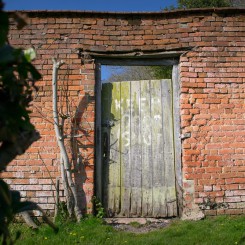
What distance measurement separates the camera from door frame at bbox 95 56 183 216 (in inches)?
198

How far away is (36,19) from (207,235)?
12.3 ft

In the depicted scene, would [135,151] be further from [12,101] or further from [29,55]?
[12,101]

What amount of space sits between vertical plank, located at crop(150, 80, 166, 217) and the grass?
50 centimetres

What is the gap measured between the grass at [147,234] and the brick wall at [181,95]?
401 millimetres

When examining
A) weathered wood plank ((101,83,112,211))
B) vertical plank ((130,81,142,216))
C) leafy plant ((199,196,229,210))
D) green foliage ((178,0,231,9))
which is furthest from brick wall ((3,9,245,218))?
green foliage ((178,0,231,9))

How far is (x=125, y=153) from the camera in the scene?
5129 mm

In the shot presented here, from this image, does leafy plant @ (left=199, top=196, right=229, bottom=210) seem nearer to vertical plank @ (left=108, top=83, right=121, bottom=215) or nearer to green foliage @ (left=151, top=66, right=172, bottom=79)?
vertical plank @ (left=108, top=83, right=121, bottom=215)

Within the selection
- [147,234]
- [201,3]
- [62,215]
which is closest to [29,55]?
[147,234]

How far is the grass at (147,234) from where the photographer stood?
152 inches

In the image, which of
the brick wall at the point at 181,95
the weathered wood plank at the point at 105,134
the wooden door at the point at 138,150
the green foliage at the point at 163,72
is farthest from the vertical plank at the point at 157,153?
the green foliage at the point at 163,72

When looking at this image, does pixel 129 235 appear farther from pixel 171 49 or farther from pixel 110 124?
pixel 171 49

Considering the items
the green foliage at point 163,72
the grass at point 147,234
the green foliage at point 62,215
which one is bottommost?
the grass at point 147,234

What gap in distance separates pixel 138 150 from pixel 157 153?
0.90 feet

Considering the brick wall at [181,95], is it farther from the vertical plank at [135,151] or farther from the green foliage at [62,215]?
the vertical plank at [135,151]
